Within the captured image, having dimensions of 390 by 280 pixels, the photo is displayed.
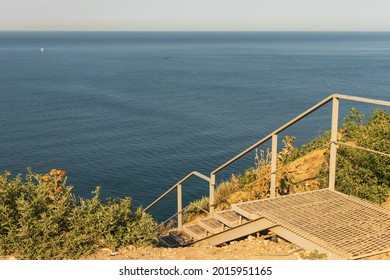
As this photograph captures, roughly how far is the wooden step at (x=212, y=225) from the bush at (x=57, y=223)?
3.75 ft

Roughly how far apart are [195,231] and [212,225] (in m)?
0.69

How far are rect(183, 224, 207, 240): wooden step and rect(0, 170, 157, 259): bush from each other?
1.41 meters

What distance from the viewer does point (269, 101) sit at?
47312 mm

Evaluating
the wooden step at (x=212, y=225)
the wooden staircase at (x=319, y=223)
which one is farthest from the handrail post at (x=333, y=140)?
the wooden step at (x=212, y=225)

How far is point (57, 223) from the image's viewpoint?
20.2 feet

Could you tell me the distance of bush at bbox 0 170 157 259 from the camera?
5.79 meters

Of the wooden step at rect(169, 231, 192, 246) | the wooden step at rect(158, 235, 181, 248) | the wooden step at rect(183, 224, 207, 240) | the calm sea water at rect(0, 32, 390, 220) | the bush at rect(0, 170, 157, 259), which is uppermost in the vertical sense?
the bush at rect(0, 170, 157, 259)

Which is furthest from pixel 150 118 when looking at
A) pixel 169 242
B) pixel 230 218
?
pixel 230 218

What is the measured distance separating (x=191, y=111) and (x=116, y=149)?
1345cm

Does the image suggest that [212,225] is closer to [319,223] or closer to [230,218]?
[230,218]

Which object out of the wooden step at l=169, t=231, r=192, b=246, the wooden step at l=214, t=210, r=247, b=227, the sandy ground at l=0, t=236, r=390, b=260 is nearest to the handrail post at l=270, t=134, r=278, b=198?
the wooden step at l=214, t=210, r=247, b=227

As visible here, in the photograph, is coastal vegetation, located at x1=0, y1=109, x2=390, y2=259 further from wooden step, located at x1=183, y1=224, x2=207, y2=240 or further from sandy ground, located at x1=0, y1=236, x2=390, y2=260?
wooden step, located at x1=183, y1=224, x2=207, y2=240

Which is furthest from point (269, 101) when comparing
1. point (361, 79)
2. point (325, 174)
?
point (325, 174)

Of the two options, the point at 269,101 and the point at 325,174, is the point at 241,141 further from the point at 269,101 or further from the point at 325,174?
the point at 325,174
